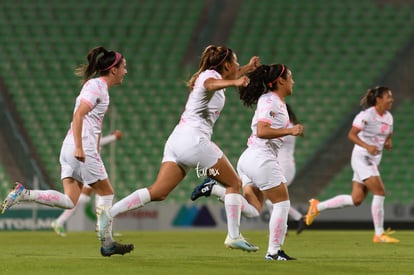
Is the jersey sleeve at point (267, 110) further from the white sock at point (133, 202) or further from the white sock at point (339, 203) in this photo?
the white sock at point (339, 203)

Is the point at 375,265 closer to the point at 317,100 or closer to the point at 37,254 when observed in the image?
the point at 37,254

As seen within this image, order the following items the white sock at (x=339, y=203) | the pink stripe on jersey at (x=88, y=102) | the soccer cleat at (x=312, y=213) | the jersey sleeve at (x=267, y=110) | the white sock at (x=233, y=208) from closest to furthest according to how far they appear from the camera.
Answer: the jersey sleeve at (x=267, y=110) < the pink stripe on jersey at (x=88, y=102) < the white sock at (x=233, y=208) < the white sock at (x=339, y=203) < the soccer cleat at (x=312, y=213)

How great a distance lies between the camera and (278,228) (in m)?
9.36

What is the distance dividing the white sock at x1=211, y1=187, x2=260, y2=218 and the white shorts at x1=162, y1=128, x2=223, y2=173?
1827 millimetres

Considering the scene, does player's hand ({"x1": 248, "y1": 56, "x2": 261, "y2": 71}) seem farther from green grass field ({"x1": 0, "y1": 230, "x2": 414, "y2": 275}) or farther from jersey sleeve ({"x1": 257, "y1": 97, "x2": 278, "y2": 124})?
green grass field ({"x1": 0, "y1": 230, "x2": 414, "y2": 275})

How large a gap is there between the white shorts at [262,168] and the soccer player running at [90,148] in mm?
1465

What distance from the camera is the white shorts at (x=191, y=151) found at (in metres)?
9.22

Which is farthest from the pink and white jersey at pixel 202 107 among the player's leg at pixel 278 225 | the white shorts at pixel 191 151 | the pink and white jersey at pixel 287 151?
the pink and white jersey at pixel 287 151

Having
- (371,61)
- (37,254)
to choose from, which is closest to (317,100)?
(371,61)

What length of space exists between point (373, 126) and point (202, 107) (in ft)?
18.4

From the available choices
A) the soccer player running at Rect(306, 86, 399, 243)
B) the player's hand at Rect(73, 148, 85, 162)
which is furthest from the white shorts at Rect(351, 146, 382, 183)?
the player's hand at Rect(73, 148, 85, 162)

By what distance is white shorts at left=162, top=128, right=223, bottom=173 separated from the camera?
363 inches

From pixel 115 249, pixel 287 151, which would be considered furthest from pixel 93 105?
pixel 287 151

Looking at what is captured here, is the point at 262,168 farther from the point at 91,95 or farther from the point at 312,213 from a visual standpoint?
the point at 312,213
